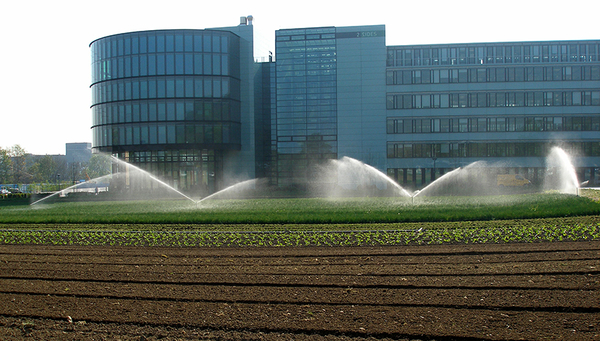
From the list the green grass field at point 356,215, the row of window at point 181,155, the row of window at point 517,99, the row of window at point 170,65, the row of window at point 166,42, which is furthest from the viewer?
the row of window at point 517,99

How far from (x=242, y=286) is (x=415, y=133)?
52932 millimetres

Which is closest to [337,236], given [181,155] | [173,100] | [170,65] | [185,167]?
[185,167]

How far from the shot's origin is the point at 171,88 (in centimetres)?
5544

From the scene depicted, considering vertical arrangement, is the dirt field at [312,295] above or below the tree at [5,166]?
below

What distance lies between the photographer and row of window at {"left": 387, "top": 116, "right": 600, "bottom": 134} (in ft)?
195

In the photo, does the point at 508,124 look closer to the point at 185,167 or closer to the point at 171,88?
the point at 185,167

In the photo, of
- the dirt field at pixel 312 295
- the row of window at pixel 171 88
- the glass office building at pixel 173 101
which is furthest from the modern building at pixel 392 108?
the dirt field at pixel 312 295

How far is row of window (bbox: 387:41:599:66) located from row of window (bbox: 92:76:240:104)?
26819 millimetres

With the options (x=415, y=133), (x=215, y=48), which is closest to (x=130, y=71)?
(x=215, y=48)

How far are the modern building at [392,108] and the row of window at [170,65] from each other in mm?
1462

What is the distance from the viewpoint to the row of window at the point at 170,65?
5506cm

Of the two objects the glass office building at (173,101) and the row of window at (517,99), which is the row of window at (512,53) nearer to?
the row of window at (517,99)

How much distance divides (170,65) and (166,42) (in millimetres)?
2812

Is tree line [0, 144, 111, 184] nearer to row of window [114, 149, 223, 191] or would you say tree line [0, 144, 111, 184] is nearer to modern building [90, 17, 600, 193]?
row of window [114, 149, 223, 191]
